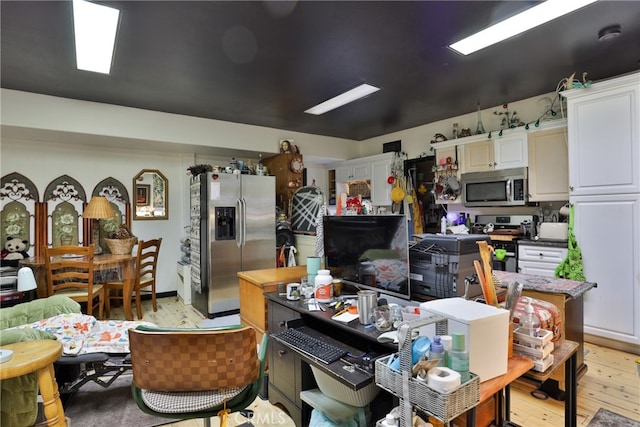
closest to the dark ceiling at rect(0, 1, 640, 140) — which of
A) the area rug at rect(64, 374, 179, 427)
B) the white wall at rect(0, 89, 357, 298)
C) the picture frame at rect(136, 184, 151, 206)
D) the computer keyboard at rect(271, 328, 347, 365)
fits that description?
the white wall at rect(0, 89, 357, 298)

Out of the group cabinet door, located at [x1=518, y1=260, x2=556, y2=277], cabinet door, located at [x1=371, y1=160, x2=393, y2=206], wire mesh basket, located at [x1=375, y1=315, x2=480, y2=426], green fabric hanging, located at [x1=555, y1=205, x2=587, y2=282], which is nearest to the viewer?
wire mesh basket, located at [x1=375, y1=315, x2=480, y2=426]

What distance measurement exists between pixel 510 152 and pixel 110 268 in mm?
4931

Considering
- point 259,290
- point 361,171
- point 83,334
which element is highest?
point 361,171

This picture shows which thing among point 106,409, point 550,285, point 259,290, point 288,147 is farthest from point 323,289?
point 288,147

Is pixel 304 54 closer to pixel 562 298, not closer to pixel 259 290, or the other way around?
pixel 259 290

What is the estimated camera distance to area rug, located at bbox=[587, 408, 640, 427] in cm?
199

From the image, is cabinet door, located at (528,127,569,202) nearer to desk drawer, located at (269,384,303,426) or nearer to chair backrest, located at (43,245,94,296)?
desk drawer, located at (269,384,303,426)

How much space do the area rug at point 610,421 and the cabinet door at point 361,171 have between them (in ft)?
13.9

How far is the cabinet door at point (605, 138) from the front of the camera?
285 cm

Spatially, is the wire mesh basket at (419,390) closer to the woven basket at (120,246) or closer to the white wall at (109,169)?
the woven basket at (120,246)

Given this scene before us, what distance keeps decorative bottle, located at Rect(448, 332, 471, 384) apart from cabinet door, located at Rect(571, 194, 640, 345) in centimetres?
300

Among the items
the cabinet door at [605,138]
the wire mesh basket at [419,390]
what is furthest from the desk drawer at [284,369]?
the cabinet door at [605,138]

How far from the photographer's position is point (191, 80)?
3270 millimetres

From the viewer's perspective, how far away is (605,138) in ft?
9.82
